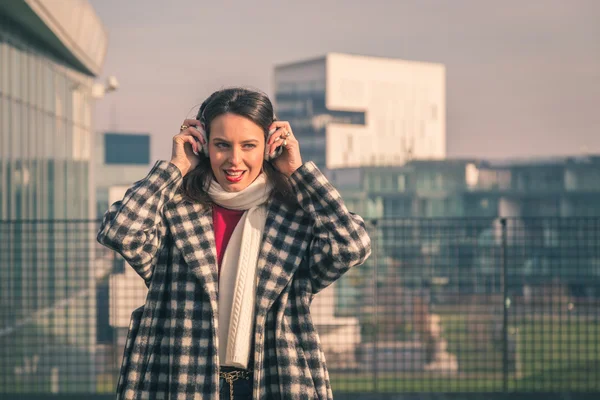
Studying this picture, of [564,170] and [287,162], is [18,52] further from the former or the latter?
[564,170]

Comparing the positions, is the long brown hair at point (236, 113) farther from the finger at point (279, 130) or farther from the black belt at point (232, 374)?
the black belt at point (232, 374)

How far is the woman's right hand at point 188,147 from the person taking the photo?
3150 mm

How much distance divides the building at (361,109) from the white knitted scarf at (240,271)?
328 feet

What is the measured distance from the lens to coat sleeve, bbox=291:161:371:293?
3035 mm

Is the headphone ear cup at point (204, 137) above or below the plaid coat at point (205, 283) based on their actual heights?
above

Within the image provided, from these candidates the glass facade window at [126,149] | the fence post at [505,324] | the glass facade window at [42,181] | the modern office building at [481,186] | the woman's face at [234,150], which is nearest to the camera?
the woman's face at [234,150]

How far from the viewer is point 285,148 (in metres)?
3.19

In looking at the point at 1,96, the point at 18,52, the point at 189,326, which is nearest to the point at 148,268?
the point at 189,326

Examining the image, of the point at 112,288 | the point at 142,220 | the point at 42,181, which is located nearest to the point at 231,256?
the point at 142,220

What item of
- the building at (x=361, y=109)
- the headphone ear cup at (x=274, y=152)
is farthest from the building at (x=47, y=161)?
the building at (x=361, y=109)

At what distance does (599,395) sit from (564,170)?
270ft

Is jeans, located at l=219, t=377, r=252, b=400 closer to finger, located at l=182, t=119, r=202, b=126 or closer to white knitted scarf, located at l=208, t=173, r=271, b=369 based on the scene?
white knitted scarf, located at l=208, t=173, r=271, b=369

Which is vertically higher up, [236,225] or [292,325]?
[236,225]

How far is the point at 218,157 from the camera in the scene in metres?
3.05
